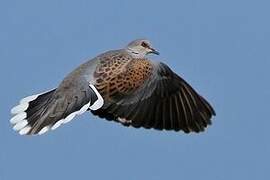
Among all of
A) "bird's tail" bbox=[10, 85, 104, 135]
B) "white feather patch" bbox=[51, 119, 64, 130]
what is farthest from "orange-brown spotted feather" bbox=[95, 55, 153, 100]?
"white feather patch" bbox=[51, 119, 64, 130]

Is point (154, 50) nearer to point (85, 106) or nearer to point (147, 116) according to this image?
point (147, 116)

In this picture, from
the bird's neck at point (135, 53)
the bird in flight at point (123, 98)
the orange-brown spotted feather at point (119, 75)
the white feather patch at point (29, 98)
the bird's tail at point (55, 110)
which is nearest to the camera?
the bird's tail at point (55, 110)

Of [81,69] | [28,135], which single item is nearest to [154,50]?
[81,69]

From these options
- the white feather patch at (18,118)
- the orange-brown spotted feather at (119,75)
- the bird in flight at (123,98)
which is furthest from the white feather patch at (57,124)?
the orange-brown spotted feather at (119,75)

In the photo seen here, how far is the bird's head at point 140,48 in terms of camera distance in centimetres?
1184

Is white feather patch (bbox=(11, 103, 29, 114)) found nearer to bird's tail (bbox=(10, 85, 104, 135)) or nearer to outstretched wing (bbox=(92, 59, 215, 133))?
bird's tail (bbox=(10, 85, 104, 135))

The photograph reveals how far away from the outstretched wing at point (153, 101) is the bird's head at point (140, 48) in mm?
156

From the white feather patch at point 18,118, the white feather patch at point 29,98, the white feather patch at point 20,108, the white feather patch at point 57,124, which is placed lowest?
the white feather patch at point 57,124

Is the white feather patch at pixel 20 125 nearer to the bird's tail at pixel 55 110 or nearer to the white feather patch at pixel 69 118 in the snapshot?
the bird's tail at pixel 55 110

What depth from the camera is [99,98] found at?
36.1ft

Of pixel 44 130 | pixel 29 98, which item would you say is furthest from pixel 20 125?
pixel 29 98

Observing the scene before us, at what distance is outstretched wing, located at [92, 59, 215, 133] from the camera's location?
11492 mm

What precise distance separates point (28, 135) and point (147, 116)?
1.56 meters

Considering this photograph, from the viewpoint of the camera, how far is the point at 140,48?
39.1ft
